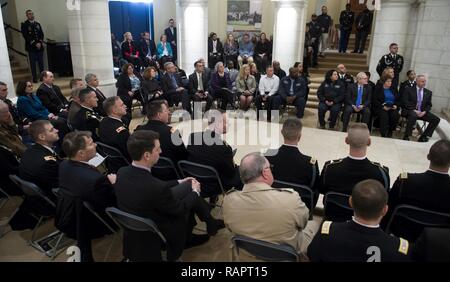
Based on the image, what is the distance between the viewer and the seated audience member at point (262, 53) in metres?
10.7

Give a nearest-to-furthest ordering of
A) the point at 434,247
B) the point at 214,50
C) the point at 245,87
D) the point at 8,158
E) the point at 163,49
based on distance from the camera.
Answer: the point at 434,247 → the point at 8,158 → the point at 245,87 → the point at 163,49 → the point at 214,50

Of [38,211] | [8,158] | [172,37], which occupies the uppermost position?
[172,37]

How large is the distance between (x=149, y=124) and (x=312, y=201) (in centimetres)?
182

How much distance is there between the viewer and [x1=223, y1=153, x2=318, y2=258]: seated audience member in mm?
2117

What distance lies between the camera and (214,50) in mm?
11398

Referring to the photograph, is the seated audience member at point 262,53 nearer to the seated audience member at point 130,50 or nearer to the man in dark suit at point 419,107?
the seated audience member at point 130,50

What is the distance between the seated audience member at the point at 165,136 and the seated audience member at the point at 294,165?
1062 millimetres

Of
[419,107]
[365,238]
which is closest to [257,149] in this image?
[419,107]

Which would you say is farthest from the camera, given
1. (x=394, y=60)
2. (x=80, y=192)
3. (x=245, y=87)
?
(x=245, y=87)

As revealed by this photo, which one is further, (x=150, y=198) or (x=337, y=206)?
(x=337, y=206)

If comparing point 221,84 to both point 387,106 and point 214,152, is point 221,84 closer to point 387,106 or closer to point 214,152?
point 387,106

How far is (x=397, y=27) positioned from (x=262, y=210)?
7.77 meters

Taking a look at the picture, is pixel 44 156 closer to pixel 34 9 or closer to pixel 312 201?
pixel 312 201
